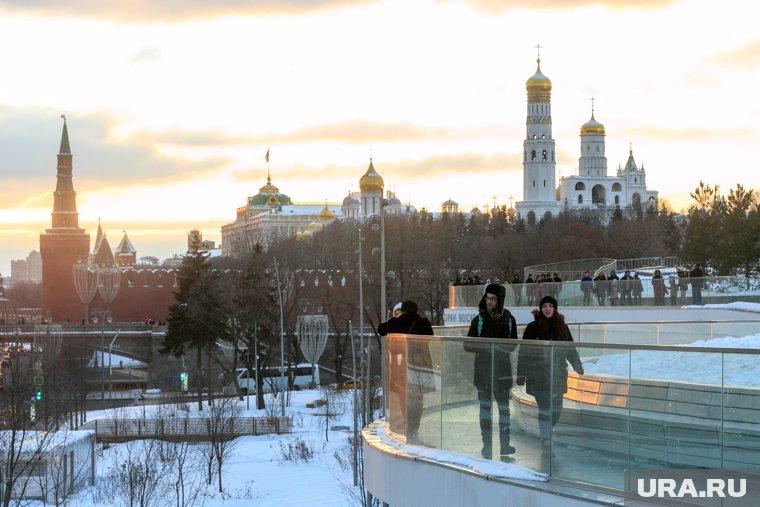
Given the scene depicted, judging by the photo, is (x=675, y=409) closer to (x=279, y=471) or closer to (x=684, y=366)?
(x=684, y=366)

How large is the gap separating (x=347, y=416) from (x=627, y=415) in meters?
48.5

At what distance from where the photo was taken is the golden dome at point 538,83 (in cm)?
19550

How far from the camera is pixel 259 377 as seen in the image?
61.2 metres

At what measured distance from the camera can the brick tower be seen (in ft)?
497

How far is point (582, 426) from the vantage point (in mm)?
8727

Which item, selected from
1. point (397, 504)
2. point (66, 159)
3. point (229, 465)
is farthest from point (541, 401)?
point (66, 159)

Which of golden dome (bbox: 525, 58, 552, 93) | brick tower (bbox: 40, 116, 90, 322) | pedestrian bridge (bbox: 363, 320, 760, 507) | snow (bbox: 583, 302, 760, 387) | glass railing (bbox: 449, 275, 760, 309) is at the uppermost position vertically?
golden dome (bbox: 525, 58, 552, 93)

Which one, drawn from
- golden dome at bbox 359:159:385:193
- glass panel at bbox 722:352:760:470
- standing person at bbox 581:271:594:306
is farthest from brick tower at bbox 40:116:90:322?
glass panel at bbox 722:352:760:470

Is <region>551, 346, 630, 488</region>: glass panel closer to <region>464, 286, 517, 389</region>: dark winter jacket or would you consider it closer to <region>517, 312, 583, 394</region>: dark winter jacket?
<region>517, 312, 583, 394</region>: dark winter jacket

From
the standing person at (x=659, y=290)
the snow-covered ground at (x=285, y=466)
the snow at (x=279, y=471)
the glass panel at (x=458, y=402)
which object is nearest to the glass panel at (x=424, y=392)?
the glass panel at (x=458, y=402)

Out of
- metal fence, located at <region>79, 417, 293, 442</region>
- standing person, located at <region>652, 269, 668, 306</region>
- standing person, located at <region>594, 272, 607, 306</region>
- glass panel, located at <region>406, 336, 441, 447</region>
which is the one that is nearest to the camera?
glass panel, located at <region>406, 336, 441, 447</region>

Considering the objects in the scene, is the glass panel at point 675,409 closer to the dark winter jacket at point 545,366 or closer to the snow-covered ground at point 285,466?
the dark winter jacket at point 545,366

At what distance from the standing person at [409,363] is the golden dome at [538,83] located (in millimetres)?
185776

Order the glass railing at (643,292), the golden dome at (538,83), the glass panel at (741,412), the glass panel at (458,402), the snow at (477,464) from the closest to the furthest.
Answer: the glass panel at (741,412), the snow at (477,464), the glass panel at (458,402), the glass railing at (643,292), the golden dome at (538,83)
